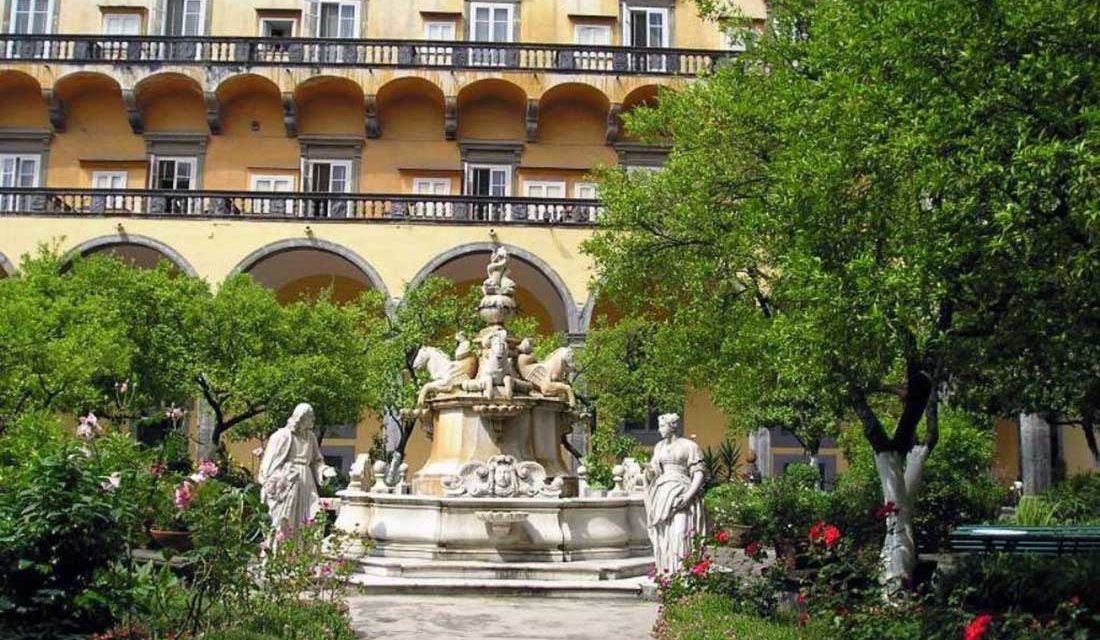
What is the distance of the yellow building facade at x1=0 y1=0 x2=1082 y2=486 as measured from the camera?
2962cm

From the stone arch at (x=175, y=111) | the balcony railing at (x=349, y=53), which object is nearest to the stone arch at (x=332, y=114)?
the balcony railing at (x=349, y=53)

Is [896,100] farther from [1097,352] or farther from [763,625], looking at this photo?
[763,625]

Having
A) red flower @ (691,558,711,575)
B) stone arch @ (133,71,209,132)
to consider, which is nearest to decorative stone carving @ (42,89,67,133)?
stone arch @ (133,71,209,132)

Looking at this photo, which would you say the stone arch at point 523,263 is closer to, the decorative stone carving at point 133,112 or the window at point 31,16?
the decorative stone carving at point 133,112

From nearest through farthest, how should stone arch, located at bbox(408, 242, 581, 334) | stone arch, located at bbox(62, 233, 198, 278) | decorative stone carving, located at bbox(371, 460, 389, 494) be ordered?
1. decorative stone carving, located at bbox(371, 460, 389, 494)
2. stone arch, located at bbox(62, 233, 198, 278)
3. stone arch, located at bbox(408, 242, 581, 334)

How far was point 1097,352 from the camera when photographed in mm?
9953

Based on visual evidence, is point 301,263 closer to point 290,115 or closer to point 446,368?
point 290,115

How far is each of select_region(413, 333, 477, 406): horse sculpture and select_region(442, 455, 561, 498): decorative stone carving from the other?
142 centimetres

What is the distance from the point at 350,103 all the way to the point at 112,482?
83.4ft

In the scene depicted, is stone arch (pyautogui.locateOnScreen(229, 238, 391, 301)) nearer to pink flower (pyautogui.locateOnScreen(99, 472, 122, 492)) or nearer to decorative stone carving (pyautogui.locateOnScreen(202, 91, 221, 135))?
decorative stone carving (pyautogui.locateOnScreen(202, 91, 221, 135))

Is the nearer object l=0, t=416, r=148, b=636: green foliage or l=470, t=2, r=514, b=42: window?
l=0, t=416, r=148, b=636: green foliage

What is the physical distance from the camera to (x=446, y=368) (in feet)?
44.9

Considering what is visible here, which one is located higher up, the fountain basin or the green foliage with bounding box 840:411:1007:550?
the green foliage with bounding box 840:411:1007:550

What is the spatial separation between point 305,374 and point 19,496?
13861 millimetres
